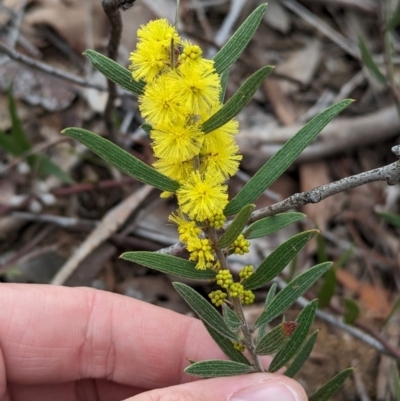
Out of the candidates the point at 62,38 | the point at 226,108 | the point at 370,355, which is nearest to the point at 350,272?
the point at 370,355

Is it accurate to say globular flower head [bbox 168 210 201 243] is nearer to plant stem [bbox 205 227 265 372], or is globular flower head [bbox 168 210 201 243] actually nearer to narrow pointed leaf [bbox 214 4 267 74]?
plant stem [bbox 205 227 265 372]

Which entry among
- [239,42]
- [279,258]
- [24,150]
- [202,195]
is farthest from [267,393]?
[24,150]

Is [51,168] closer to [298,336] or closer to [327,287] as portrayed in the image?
[327,287]

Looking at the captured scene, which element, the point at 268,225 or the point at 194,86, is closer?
the point at 194,86

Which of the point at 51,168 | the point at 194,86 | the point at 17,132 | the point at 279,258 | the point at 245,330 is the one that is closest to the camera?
the point at 194,86

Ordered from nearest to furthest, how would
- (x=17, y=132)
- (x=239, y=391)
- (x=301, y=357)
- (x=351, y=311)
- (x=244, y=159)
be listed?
(x=239, y=391), (x=301, y=357), (x=351, y=311), (x=17, y=132), (x=244, y=159)

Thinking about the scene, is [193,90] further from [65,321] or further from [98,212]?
[98,212]
